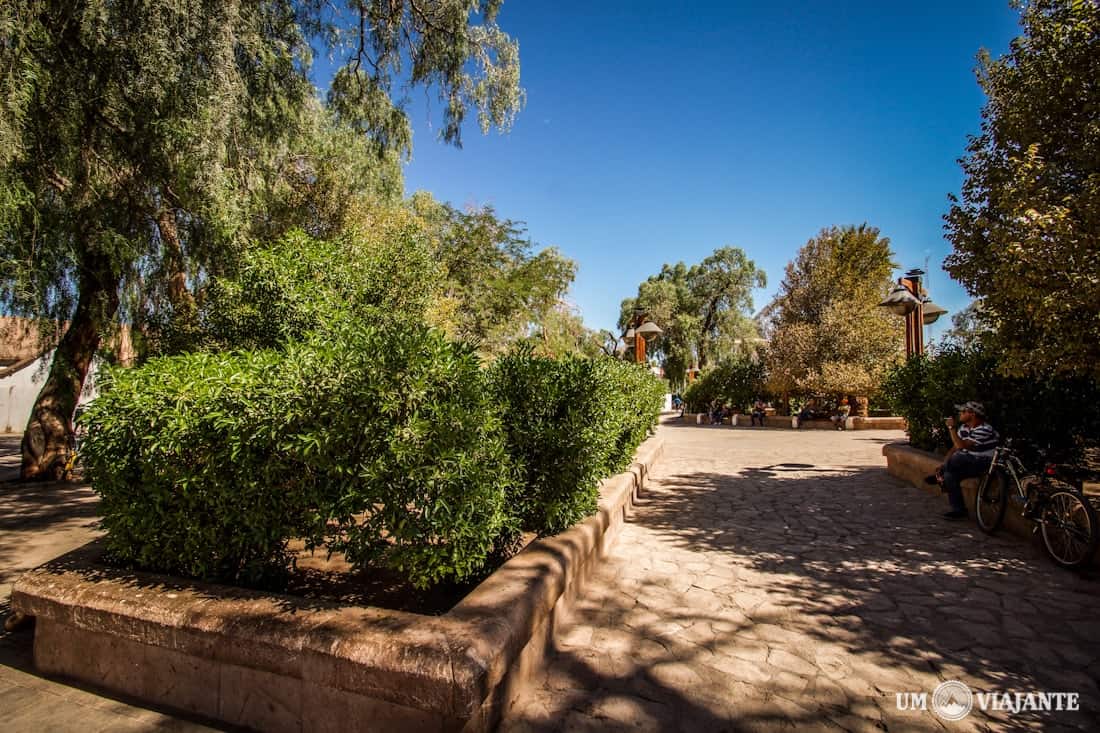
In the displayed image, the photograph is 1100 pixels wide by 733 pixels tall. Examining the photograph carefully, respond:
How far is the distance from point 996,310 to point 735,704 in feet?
17.3

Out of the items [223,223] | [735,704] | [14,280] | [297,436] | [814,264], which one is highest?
[814,264]

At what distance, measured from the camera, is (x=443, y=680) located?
2.04m

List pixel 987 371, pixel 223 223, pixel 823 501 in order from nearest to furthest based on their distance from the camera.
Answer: pixel 223 223, pixel 987 371, pixel 823 501

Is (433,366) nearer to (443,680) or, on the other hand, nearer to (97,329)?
(443,680)

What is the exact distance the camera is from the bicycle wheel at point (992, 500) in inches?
196

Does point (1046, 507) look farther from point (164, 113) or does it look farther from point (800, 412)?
point (800, 412)

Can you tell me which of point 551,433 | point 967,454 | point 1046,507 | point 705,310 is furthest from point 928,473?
point 705,310

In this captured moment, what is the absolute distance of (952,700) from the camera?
252cm

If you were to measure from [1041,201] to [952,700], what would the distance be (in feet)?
13.9

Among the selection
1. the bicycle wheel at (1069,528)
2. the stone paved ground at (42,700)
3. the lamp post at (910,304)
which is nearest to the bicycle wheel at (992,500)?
the bicycle wheel at (1069,528)

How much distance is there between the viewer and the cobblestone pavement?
2.44m

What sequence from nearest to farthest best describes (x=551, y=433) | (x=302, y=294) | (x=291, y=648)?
(x=291, y=648)
(x=551, y=433)
(x=302, y=294)

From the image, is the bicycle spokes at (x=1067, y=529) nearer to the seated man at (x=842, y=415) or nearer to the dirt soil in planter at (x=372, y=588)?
the dirt soil in planter at (x=372, y=588)

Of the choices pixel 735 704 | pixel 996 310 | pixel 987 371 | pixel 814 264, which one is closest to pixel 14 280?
pixel 735 704
